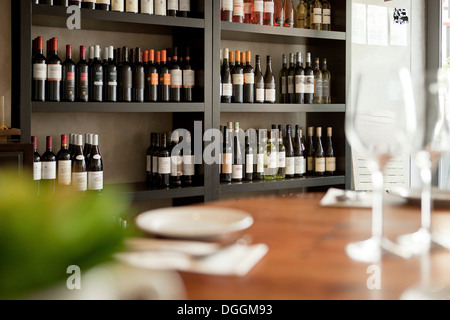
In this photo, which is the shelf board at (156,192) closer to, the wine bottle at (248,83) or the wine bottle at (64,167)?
the wine bottle at (64,167)

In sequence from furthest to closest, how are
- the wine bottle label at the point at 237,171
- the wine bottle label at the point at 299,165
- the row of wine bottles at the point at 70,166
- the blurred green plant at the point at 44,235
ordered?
the wine bottle label at the point at 299,165 < the wine bottle label at the point at 237,171 < the row of wine bottles at the point at 70,166 < the blurred green plant at the point at 44,235

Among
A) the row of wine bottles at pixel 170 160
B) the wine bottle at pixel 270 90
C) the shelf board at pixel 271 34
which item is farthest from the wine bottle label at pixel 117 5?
the wine bottle at pixel 270 90

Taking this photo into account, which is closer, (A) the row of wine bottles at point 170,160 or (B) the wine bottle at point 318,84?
(A) the row of wine bottles at point 170,160

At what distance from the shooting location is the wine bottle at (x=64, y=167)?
2.74 meters

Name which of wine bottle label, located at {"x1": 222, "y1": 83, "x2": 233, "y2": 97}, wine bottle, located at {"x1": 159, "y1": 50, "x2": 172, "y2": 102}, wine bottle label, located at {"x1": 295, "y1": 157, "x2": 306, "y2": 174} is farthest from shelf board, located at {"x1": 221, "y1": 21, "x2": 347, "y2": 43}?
wine bottle label, located at {"x1": 295, "y1": 157, "x2": 306, "y2": 174}

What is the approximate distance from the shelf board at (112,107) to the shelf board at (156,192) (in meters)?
0.42

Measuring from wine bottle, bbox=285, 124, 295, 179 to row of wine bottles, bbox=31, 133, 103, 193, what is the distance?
4.03 feet

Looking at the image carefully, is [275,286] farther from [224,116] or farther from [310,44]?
[310,44]

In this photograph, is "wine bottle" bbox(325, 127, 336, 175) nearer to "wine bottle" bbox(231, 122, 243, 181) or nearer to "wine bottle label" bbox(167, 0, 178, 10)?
"wine bottle" bbox(231, 122, 243, 181)

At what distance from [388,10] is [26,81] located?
9.24ft

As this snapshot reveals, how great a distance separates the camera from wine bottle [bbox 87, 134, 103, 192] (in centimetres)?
282

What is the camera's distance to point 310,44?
150 inches

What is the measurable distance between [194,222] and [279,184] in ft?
8.05
